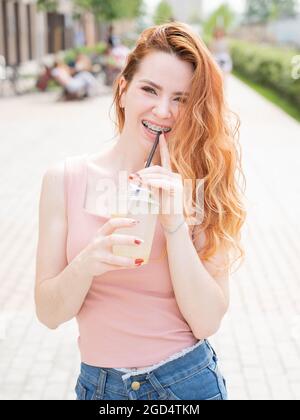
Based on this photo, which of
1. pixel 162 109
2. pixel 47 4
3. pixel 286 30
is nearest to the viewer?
pixel 162 109

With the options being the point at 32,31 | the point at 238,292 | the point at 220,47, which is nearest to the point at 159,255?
the point at 238,292

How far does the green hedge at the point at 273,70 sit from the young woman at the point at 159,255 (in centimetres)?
1544

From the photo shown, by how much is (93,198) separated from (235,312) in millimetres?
3277

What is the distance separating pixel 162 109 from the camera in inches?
64.2

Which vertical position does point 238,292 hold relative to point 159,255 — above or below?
below

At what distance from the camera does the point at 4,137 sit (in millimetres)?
12500

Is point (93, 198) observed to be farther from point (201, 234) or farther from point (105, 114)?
point (105, 114)

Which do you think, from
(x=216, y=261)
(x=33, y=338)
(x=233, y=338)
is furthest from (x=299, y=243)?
(x=216, y=261)

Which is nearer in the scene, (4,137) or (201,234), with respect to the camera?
(201,234)

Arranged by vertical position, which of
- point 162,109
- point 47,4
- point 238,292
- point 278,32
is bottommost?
point 278,32

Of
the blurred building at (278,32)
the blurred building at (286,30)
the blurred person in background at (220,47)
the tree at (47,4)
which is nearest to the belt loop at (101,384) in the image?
the blurred person in background at (220,47)

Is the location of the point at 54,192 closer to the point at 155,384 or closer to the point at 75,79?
the point at 155,384

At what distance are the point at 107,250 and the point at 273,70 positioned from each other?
21197mm
